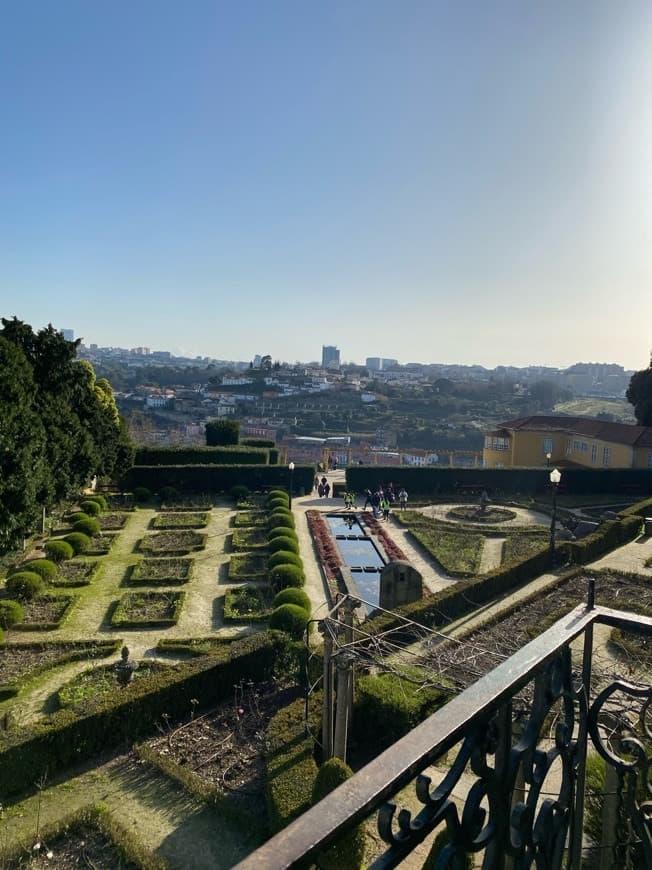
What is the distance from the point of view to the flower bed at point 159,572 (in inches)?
658

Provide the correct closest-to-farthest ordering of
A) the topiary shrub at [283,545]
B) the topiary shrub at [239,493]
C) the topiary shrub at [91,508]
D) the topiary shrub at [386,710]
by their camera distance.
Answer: the topiary shrub at [386,710] → the topiary shrub at [283,545] → the topiary shrub at [91,508] → the topiary shrub at [239,493]

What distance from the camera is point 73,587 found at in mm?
16156

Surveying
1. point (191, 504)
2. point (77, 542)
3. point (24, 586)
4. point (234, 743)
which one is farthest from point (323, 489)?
point (234, 743)

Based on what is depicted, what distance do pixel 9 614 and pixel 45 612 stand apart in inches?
45.6

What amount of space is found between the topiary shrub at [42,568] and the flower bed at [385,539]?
9.16m

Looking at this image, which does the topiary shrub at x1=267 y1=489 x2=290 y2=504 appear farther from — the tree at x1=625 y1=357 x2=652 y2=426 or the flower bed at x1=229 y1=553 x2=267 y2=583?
the tree at x1=625 y1=357 x2=652 y2=426

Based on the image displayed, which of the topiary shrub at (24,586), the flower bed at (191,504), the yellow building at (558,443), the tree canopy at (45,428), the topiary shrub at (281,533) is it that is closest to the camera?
the tree canopy at (45,428)

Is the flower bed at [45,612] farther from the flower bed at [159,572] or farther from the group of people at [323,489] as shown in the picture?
the group of people at [323,489]

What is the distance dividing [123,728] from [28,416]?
8.10 m

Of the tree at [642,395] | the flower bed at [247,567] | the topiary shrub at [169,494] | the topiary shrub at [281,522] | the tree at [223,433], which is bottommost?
the flower bed at [247,567]

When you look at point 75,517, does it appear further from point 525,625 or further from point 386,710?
point 386,710

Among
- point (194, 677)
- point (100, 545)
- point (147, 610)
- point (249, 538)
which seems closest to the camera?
point (194, 677)

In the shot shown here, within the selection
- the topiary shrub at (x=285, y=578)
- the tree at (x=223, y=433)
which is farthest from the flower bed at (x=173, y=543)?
the tree at (x=223, y=433)

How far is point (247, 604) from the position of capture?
15227mm
